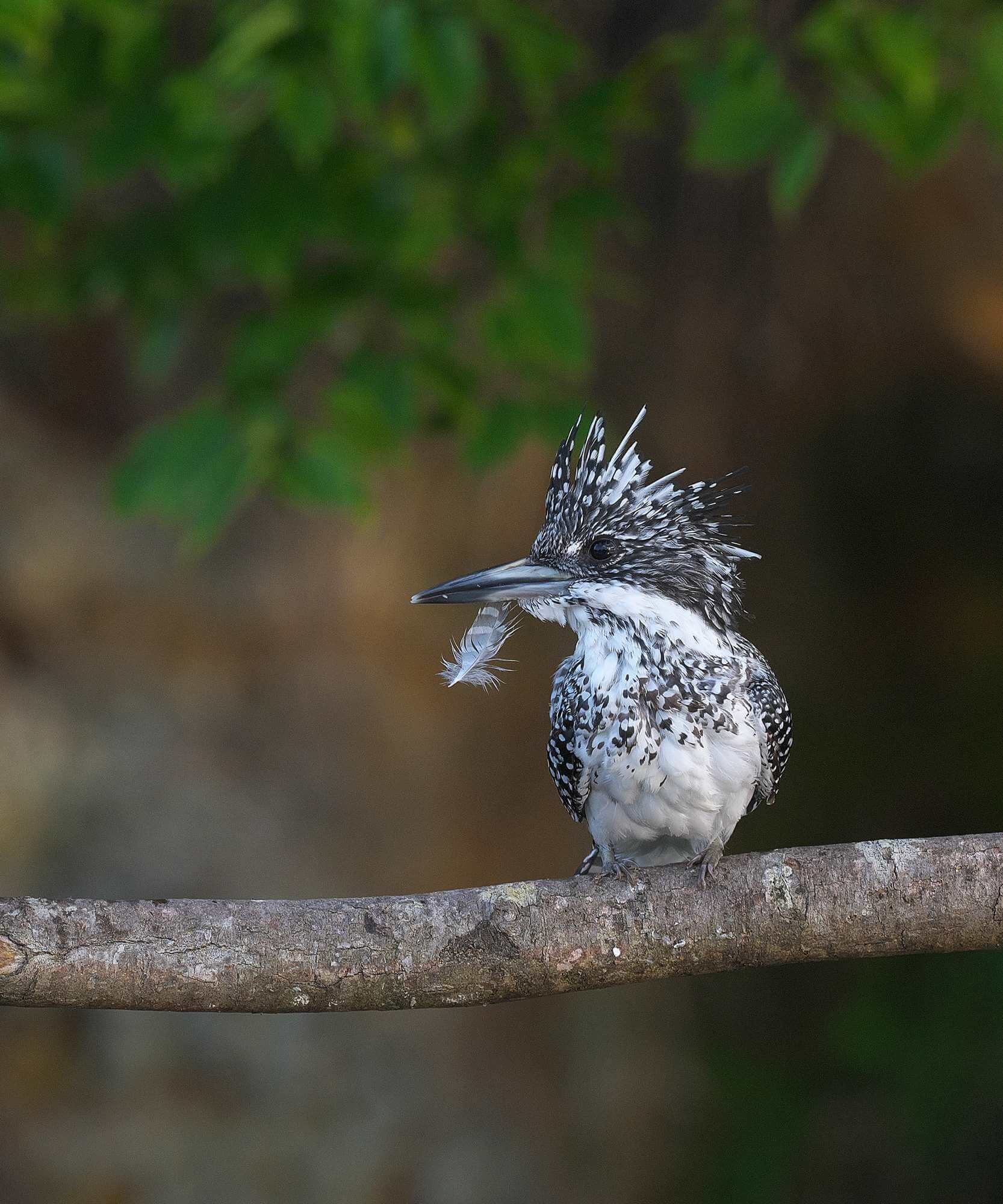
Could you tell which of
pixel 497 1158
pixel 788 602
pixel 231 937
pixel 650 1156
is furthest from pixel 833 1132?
pixel 231 937

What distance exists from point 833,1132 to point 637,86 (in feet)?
13.6

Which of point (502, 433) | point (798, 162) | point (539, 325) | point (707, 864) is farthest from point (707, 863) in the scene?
point (798, 162)

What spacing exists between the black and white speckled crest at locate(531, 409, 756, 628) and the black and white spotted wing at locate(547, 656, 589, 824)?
0.79ft

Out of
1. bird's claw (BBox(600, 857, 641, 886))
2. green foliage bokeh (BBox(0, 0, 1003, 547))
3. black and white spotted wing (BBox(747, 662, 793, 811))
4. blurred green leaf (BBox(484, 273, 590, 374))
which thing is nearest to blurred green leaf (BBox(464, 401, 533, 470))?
green foliage bokeh (BBox(0, 0, 1003, 547))

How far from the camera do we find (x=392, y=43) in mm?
2561

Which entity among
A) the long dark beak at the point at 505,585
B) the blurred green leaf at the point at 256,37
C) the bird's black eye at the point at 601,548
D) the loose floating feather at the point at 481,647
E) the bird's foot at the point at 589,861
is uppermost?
the blurred green leaf at the point at 256,37

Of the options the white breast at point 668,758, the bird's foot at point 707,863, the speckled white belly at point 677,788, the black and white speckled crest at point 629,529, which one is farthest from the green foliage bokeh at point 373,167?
the bird's foot at point 707,863

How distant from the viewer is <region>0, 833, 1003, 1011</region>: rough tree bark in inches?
78.0

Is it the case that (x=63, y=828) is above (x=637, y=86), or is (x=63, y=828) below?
below

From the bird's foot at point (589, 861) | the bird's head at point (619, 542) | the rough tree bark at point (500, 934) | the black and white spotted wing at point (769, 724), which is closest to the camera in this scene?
the rough tree bark at point (500, 934)

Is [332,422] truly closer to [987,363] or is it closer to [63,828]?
[63,828]

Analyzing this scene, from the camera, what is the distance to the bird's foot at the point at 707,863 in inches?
85.4

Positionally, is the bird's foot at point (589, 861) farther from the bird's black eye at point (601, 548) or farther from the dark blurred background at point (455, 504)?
the dark blurred background at point (455, 504)

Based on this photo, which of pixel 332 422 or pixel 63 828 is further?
pixel 63 828
